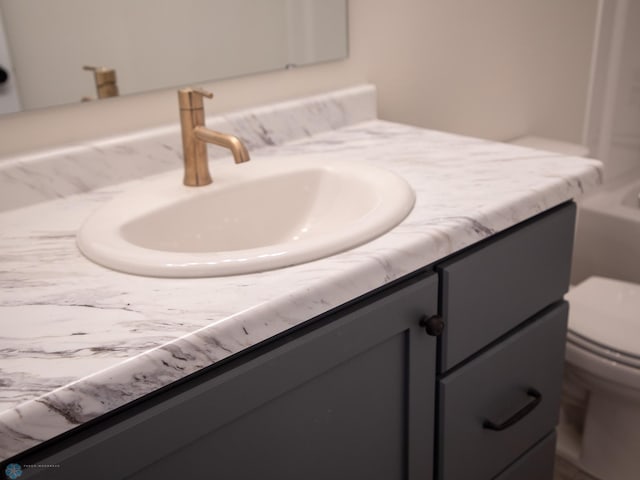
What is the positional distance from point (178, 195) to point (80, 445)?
49 cm

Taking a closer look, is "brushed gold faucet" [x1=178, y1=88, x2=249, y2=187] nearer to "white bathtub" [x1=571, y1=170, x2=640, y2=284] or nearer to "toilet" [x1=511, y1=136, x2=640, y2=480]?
"toilet" [x1=511, y1=136, x2=640, y2=480]

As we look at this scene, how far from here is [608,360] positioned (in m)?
1.45

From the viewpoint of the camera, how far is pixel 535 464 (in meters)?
1.21

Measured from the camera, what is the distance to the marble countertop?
60cm

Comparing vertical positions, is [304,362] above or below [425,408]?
above

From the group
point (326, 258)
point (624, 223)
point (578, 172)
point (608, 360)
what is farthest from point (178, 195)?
point (624, 223)

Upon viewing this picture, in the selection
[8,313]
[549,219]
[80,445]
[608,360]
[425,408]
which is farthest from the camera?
[608,360]

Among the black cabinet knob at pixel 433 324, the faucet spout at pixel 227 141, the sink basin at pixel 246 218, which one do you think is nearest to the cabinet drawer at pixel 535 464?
the black cabinet knob at pixel 433 324

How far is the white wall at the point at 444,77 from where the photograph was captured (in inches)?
44.3

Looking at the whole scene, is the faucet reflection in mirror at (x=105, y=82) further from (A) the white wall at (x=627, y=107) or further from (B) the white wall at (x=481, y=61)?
Result: (A) the white wall at (x=627, y=107)

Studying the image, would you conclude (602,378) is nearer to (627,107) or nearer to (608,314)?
(608,314)

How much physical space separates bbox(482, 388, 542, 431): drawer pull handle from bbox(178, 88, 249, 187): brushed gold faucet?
58 cm

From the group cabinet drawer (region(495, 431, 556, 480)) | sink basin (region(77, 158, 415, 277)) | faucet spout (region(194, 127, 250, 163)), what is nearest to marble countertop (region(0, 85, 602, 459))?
sink basin (region(77, 158, 415, 277))

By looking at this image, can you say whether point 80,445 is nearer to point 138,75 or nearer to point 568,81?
point 138,75
